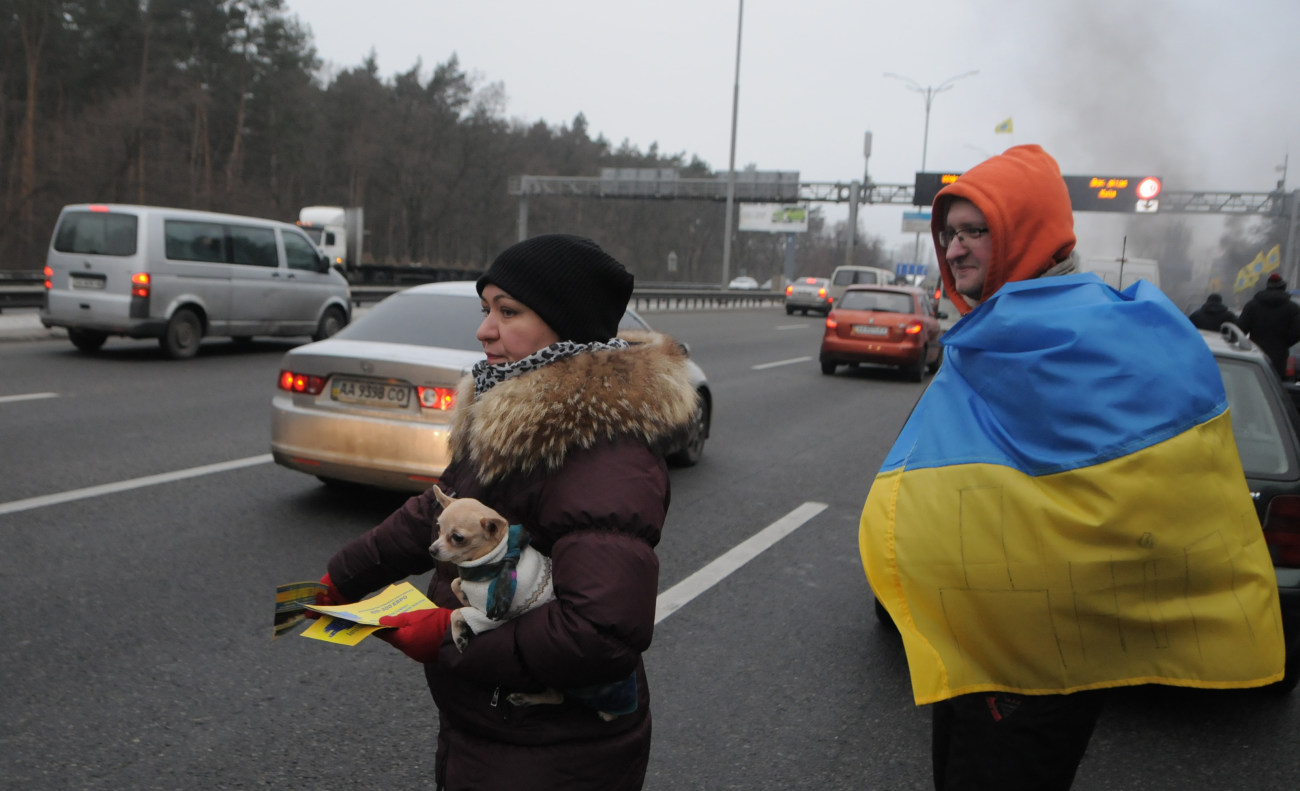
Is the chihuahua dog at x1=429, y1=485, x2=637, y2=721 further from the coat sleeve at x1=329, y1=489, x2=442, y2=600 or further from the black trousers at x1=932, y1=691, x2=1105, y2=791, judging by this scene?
the black trousers at x1=932, y1=691, x2=1105, y2=791

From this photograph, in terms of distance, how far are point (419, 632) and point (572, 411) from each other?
0.46 meters

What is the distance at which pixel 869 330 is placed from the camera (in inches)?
654

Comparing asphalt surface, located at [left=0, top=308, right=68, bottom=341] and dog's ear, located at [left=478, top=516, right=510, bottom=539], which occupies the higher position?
dog's ear, located at [left=478, top=516, right=510, bottom=539]

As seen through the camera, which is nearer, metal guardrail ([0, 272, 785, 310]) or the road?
the road

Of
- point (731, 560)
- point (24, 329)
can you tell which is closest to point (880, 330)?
point (731, 560)

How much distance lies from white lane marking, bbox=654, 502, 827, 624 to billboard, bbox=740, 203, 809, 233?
71918 millimetres

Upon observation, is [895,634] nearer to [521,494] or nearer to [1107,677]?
[1107,677]

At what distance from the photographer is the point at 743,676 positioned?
4.20 metres

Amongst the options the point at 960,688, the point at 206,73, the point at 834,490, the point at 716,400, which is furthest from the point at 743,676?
the point at 206,73

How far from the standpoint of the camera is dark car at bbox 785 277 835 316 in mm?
39938

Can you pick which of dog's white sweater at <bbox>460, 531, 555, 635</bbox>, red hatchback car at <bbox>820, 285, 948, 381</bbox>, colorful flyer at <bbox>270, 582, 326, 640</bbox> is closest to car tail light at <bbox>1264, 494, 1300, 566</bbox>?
dog's white sweater at <bbox>460, 531, 555, 635</bbox>

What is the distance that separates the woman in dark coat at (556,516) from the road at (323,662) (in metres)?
1.57

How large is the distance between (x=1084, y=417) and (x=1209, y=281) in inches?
1180

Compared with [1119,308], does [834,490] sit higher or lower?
lower
